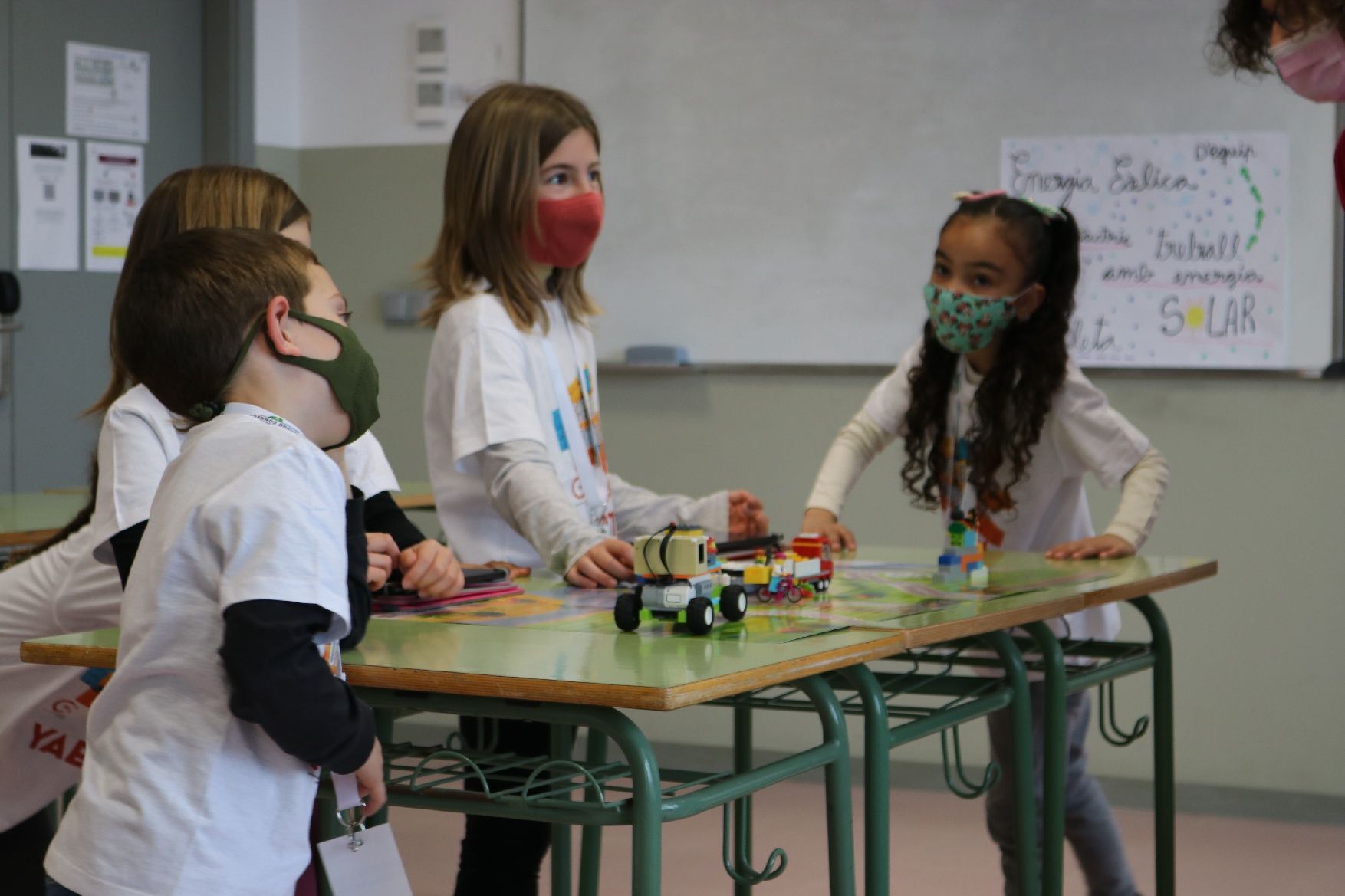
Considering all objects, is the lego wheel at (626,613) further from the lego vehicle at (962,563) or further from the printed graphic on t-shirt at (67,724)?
the printed graphic on t-shirt at (67,724)

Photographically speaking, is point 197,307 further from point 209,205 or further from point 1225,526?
point 1225,526

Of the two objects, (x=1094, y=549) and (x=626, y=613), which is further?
(x=1094, y=549)

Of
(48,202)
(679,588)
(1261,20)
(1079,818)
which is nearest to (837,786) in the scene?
(679,588)

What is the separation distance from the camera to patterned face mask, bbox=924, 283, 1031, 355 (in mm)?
2617

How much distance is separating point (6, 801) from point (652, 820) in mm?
1097

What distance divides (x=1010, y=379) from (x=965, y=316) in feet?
0.42

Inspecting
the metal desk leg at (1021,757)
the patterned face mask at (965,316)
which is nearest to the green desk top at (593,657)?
the metal desk leg at (1021,757)

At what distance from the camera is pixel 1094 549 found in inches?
98.7

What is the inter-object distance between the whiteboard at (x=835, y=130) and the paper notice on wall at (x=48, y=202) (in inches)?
51.3

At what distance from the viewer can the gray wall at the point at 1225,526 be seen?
380 centimetres

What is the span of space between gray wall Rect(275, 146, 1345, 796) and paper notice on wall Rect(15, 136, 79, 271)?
69.6 inches

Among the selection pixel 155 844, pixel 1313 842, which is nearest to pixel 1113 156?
pixel 1313 842

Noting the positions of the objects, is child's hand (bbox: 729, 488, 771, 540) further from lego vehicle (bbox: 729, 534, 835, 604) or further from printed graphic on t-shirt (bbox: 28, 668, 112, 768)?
printed graphic on t-shirt (bbox: 28, 668, 112, 768)

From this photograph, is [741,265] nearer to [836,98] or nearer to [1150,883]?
[836,98]
